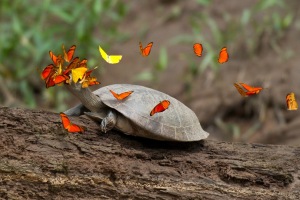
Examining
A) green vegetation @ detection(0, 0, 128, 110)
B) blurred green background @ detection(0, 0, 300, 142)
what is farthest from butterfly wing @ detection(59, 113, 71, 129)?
green vegetation @ detection(0, 0, 128, 110)

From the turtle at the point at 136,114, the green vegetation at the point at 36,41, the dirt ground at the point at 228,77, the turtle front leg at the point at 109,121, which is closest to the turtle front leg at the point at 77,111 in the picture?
the turtle at the point at 136,114

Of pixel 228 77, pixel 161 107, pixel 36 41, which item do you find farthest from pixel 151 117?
pixel 36 41

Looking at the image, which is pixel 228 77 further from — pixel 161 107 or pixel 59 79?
pixel 59 79

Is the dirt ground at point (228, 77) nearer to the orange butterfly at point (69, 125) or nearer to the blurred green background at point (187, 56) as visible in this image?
the blurred green background at point (187, 56)

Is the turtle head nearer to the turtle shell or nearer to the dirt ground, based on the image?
the turtle shell

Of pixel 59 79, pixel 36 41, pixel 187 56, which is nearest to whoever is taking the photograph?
pixel 59 79

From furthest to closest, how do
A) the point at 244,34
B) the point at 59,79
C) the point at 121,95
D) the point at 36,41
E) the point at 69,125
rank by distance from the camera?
the point at 244,34
the point at 36,41
the point at 121,95
the point at 69,125
the point at 59,79

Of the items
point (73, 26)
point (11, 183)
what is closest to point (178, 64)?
point (73, 26)
